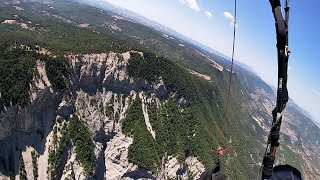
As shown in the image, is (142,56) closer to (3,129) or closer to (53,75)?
(53,75)

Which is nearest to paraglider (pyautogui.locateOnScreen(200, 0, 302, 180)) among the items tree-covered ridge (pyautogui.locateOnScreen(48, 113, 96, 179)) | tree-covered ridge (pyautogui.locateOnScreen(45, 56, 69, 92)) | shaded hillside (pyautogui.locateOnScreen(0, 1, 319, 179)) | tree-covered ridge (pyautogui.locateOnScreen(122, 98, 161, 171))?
shaded hillside (pyautogui.locateOnScreen(0, 1, 319, 179))

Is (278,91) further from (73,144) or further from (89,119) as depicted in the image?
(89,119)

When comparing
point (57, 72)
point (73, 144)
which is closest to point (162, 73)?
point (57, 72)

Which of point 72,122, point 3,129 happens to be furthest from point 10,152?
point 72,122

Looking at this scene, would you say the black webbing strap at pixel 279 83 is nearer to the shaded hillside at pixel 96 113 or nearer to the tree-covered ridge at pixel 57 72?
the shaded hillside at pixel 96 113

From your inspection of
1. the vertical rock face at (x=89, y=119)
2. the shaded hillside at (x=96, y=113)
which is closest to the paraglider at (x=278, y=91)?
the shaded hillside at (x=96, y=113)
